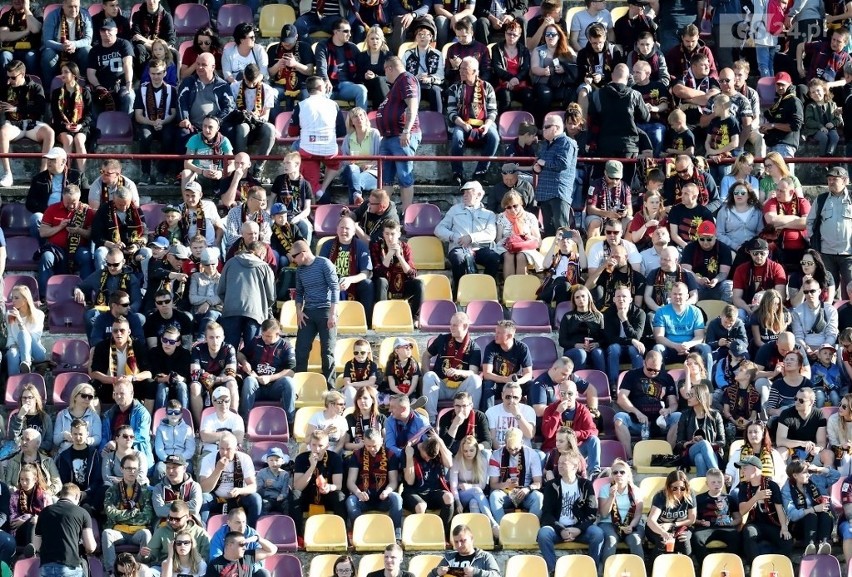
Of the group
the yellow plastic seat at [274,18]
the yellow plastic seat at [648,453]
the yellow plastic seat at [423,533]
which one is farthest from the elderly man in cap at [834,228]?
the yellow plastic seat at [274,18]

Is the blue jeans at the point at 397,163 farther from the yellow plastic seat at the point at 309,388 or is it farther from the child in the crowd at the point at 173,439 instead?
the child in the crowd at the point at 173,439

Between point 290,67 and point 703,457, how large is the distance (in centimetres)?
668

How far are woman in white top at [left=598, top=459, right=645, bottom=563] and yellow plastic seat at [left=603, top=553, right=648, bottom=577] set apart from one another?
0.20 m

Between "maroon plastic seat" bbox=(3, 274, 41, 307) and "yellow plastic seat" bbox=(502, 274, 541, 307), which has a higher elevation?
"maroon plastic seat" bbox=(3, 274, 41, 307)

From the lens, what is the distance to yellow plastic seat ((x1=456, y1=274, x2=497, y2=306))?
2028 centimetres

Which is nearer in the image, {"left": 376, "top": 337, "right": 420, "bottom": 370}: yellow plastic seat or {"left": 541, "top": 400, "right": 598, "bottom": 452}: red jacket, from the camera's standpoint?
{"left": 541, "top": 400, "right": 598, "bottom": 452}: red jacket

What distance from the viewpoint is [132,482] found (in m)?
17.8

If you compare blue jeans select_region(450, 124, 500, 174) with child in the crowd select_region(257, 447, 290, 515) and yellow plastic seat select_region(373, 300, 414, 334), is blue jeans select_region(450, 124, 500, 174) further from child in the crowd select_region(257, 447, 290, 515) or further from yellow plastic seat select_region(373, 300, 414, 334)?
child in the crowd select_region(257, 447, 290, 515)

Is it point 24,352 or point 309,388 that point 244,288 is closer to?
point 309,388

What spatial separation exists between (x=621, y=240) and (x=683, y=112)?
8.27 ft

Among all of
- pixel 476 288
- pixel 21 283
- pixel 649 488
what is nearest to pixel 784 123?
pixel 476 288

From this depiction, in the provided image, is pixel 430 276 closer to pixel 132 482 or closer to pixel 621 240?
pixel 621 240

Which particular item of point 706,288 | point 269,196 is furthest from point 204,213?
point 706,288

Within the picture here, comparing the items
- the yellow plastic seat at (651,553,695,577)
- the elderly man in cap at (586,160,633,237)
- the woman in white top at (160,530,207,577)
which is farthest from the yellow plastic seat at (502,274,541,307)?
the woman in white top at (160,530,207,577)
